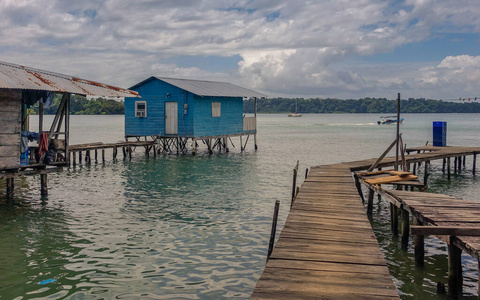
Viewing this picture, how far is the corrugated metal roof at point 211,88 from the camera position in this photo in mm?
31016

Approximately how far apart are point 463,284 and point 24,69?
1378cm

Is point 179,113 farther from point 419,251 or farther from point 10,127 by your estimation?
point 419,251

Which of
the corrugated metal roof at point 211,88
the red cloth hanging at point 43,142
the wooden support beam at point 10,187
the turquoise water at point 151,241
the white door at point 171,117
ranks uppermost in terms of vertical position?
the corrugated metal roof at point 211,88

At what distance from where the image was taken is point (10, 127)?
13.5 m

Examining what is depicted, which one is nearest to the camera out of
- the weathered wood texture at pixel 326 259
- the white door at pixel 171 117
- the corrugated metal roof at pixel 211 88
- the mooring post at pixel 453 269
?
the weathered wood texture at pixel 326 259

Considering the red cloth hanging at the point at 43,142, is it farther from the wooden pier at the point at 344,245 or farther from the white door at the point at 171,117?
the white door at the point at 171,117

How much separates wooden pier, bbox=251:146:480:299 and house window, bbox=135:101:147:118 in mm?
21397

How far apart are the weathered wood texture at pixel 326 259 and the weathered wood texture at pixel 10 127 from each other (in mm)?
8533

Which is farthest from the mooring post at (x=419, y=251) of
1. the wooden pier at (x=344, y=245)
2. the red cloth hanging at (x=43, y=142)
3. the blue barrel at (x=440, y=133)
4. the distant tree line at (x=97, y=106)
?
the distant tree line at (x=97, y=106)

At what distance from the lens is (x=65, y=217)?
1334cm

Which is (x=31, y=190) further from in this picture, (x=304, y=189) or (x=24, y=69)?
(x=304, y=189)

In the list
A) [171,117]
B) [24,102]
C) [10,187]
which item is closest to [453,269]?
[24,102]

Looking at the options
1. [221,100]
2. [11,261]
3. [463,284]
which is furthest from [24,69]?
[221,100]

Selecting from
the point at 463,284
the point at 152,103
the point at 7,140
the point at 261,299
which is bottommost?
the point at 463,284
